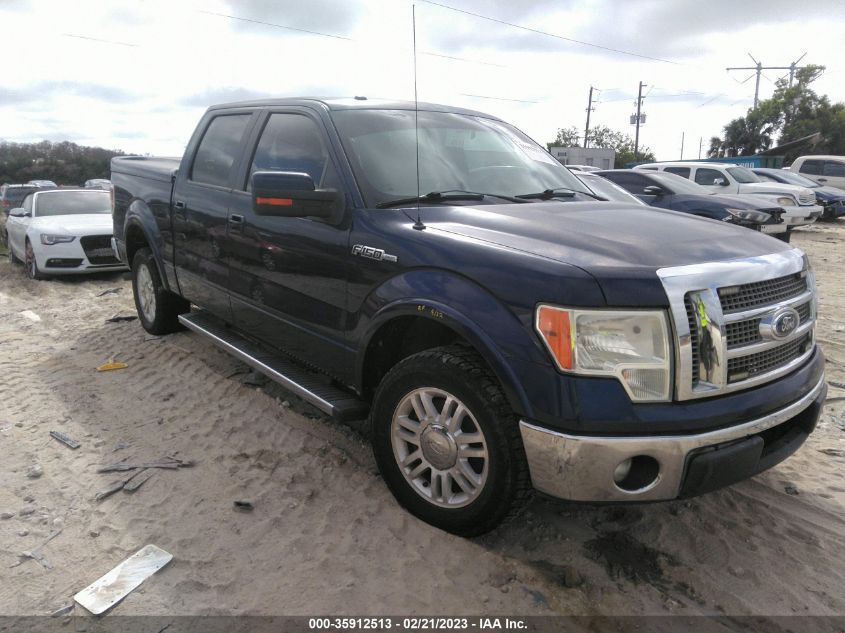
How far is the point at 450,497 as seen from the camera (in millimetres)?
2818

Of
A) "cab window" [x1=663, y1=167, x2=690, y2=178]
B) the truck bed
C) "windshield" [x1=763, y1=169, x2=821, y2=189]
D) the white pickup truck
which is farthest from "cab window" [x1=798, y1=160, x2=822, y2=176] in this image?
the truck bed

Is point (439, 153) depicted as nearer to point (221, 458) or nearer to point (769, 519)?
point (221, 458)

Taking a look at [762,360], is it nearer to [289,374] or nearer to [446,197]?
[446,197]

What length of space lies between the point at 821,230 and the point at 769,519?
17204mm

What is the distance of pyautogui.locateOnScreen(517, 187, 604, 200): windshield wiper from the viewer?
3.57 meters

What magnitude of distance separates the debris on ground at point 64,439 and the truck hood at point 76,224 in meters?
5.91

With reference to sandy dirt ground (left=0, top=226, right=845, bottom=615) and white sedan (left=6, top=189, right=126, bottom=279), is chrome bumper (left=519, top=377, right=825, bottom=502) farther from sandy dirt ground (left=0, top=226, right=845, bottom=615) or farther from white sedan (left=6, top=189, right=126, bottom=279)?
white sedan (left=6, top=189, right=126, bottom=279)

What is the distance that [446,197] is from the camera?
332cm

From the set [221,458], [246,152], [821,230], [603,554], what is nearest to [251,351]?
[221,458]

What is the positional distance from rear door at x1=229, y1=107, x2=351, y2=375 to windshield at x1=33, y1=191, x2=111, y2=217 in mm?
7657

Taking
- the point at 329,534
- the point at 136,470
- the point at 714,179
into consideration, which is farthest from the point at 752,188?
the point at 136,470

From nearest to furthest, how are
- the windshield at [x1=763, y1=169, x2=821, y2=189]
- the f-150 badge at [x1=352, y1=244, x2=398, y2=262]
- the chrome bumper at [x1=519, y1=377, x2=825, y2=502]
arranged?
the chrome bumper at [x1=519, y1=377, x2=825, y2=502] < the f-150 badge at [x1=352, y1=244, x2=398, y2=262] < the windshield at [x1=763, y1=169, x2=821, y2=189]

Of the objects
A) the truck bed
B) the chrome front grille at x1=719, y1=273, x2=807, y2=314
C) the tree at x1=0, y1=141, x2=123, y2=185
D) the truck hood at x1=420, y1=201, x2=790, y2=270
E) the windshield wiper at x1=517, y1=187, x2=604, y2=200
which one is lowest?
the tree at x1=0, y1=141, x2=123, y2=185

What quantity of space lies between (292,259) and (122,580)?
5.65 feet
